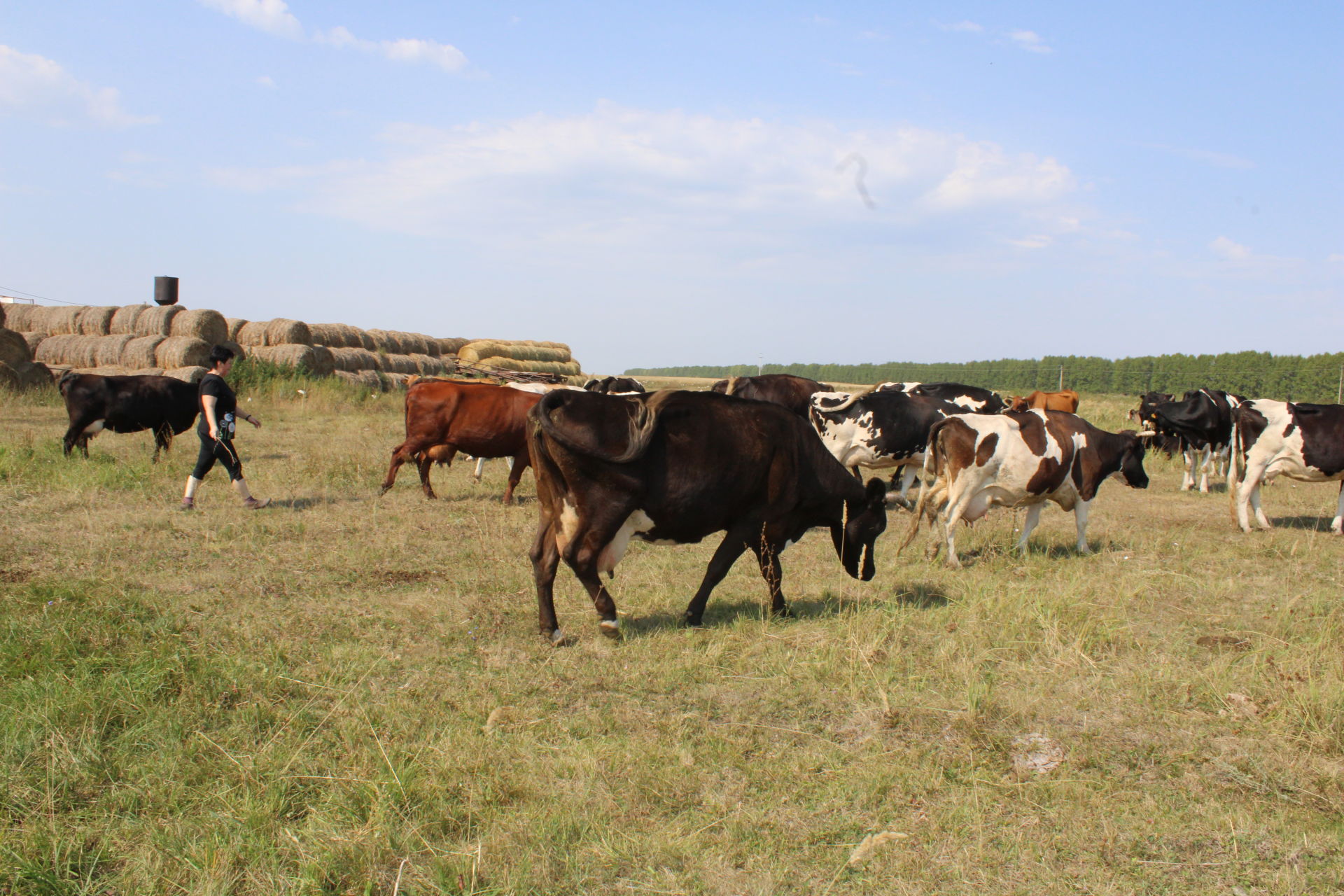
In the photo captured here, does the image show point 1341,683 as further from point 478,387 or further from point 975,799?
point 478,387

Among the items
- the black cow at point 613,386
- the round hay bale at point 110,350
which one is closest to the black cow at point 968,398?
the black cow at point 613,386

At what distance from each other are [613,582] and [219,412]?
4.81 meters

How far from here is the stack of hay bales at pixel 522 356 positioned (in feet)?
118

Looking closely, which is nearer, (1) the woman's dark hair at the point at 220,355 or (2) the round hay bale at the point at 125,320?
(1) the woman's dark hair at the point at 220,355

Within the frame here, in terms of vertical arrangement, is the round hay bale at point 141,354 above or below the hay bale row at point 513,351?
below

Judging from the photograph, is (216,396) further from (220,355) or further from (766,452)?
(766,452)

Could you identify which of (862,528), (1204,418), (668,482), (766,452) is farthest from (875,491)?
(1204,418)

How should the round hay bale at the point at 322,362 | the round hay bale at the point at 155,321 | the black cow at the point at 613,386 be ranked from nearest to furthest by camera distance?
the black cow at the point at 613,386 → the round hay bale at the point at 155,321 → the round hay bale at the point at 322,362

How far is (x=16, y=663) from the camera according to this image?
472cm

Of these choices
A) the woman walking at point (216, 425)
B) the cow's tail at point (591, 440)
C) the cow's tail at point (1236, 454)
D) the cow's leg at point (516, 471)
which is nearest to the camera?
the cow's tail at point (591, 440)

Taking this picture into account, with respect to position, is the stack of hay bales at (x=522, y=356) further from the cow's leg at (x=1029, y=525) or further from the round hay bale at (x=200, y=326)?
the cow's leg at (x=1029, y=525)

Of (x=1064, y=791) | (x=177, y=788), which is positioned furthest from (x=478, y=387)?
(x=1064, y=791)

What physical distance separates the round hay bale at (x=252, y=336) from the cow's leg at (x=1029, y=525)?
2230 cm

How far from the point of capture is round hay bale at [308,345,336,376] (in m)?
Result: 25.6
